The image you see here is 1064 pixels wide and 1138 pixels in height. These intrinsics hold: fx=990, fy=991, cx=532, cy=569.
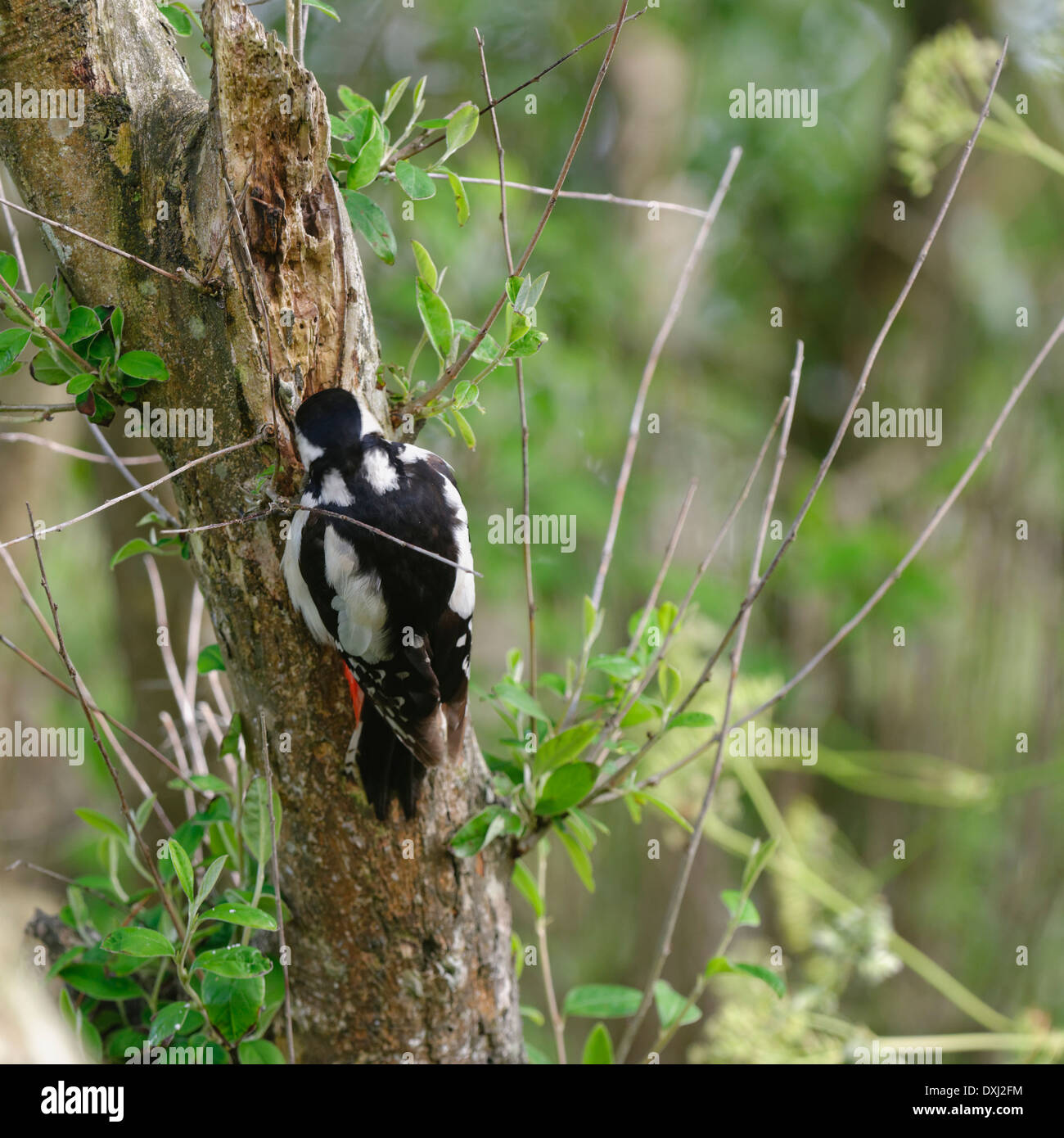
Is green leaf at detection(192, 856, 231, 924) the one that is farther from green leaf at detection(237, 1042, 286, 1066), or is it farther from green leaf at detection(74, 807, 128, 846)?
green leaf at detection(74, 807, 128, 846)

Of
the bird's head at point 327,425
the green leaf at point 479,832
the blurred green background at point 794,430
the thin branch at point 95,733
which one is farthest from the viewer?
the blurred green background at point 794,430

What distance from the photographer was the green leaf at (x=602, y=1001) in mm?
2008

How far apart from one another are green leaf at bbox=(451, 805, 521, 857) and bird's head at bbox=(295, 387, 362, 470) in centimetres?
67

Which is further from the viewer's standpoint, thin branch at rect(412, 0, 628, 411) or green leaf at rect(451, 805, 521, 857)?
green leaf at rect(451, 805, 521, 857)

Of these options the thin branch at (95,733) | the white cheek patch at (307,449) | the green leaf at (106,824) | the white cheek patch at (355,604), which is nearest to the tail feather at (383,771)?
the white cheek patch at (355,604)

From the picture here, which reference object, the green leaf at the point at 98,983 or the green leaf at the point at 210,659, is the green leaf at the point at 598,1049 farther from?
the green leaf at the point at 210,659

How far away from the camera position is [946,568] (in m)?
5.13

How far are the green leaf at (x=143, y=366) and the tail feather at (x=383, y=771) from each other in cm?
65

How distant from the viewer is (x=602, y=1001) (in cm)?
204

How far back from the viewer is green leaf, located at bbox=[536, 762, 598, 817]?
1757mm

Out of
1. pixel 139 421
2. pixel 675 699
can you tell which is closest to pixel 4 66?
pixel 139 421

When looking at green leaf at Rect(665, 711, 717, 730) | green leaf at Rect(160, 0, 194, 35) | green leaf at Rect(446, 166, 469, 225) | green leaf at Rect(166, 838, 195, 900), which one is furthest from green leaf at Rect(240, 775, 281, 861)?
green leaf at Rect(160, 0, 194, 35)

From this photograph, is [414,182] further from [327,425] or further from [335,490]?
[335,490]
